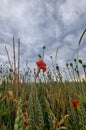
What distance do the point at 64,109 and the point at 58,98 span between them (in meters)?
0.26

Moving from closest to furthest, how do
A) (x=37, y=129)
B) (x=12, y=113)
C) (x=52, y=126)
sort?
(x=52, y=126) < (x=37, y=129) < (x=12, y=113)

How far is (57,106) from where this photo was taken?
7.66 feet

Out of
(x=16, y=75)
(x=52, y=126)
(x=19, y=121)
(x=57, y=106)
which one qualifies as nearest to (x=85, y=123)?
(x=52, y=126)

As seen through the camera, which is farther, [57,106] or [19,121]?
[57,106]

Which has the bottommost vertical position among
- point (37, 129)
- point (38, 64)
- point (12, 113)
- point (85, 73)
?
point (37, 129)

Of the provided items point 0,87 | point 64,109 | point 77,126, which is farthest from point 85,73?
point 0,87

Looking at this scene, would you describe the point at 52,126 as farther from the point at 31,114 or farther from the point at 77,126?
the point at 77,126

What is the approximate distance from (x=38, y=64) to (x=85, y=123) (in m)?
0.42

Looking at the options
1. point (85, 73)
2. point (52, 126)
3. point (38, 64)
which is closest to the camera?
point (38, 64)

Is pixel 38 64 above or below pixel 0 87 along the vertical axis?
below

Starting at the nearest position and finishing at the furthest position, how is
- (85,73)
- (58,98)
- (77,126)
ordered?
(77,126) → (85,73) → (58,98)

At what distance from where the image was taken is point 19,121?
0.58m

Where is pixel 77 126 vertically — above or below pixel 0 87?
below

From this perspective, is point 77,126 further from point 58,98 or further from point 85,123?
point 58,98
